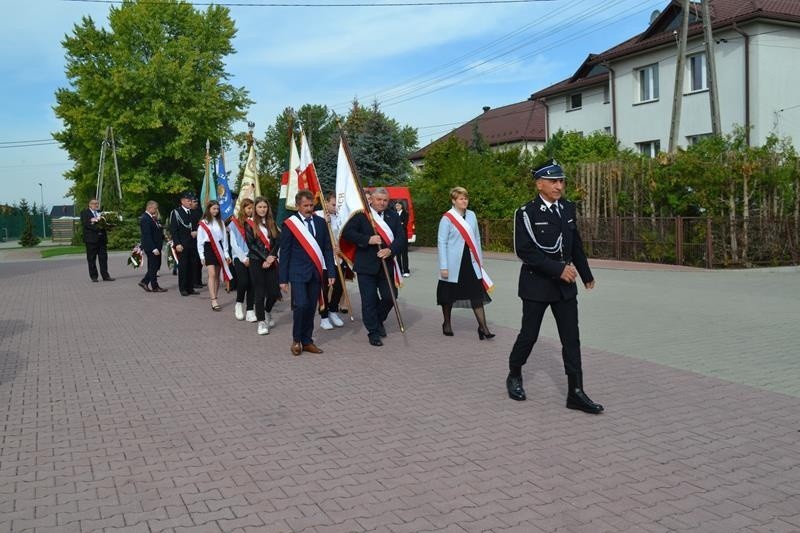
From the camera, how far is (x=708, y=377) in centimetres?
678

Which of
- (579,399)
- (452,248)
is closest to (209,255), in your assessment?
(452,248)

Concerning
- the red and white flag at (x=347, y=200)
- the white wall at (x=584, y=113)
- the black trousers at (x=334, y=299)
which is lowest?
the black trousers at (x=334, y=299)

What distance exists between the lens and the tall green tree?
138 feet

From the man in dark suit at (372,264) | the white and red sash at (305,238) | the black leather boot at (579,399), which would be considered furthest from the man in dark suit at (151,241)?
the black leather boot at (579,399)

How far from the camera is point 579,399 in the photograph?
573 centimetres

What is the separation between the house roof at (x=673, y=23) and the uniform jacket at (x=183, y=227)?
19.8 meters

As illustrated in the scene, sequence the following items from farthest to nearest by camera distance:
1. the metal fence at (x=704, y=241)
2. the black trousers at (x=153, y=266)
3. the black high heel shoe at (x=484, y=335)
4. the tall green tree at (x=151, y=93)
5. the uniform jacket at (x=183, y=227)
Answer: the tall green tree at (x=151, y=93) → the metal fence at (x=704, y=241) → the black trousers at (x=153, y=266) → the uniform jacket at (x=183, y=227) → the black high heel shoe at (x=484, y=335)

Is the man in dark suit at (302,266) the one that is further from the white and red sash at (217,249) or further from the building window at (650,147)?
the building window at (650,147)

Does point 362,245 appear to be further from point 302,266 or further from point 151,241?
point 151,241

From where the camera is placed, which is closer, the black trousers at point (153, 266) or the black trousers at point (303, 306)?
the black trousers at point (303, 306)

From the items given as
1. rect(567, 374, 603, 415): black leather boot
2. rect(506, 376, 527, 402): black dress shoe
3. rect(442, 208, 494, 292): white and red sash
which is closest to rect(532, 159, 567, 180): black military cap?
rect(567, 374, 603, 415): black leather boot

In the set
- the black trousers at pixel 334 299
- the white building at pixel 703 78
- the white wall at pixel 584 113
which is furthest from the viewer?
the white wall at pixel 584 113

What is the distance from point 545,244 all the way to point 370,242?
330 centimetres

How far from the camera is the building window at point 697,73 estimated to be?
2766 centimetres
